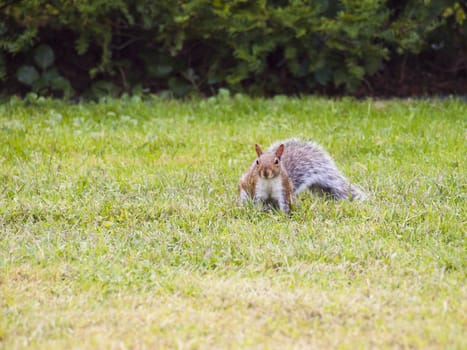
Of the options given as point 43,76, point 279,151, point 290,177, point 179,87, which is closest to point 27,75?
point 43,76

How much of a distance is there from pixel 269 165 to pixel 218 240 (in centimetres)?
57

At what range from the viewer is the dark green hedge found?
758cm

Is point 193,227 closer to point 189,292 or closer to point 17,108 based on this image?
point 189,292

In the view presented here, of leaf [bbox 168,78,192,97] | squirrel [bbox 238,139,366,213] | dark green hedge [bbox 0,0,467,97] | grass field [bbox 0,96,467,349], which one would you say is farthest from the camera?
leaf [bbox 168,78,192,97]

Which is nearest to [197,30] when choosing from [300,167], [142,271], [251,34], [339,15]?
[251,34]

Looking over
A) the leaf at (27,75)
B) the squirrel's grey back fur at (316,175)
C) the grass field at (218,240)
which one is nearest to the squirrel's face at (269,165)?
the grass field at (218,240)

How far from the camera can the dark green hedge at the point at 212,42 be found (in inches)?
299

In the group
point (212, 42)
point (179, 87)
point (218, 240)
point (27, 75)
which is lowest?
point (218, 240)

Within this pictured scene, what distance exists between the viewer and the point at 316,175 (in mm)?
4789

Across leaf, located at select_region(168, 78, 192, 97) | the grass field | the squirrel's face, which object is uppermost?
the squirrel's face

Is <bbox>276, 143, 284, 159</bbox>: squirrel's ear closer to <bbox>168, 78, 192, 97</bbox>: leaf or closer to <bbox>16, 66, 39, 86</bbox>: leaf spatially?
<bbox>168, 78, 192, 97</bbox>: leaf

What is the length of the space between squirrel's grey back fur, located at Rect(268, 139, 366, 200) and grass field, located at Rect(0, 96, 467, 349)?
0.11m

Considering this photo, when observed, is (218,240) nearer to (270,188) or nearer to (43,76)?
(270,188)

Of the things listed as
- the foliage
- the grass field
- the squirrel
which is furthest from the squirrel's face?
the foliage
